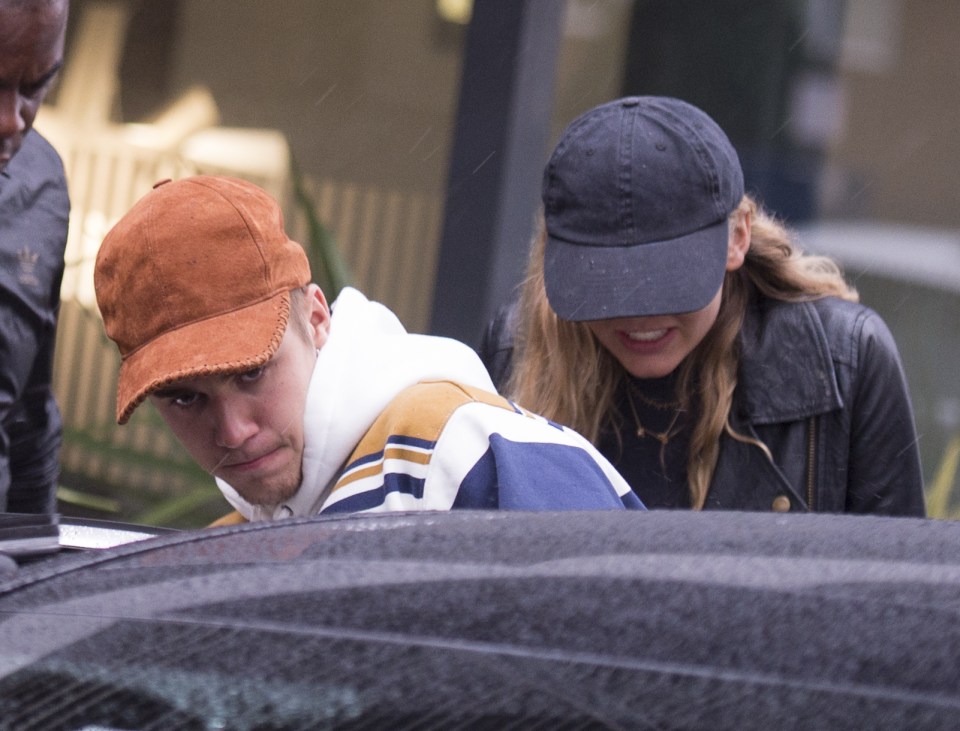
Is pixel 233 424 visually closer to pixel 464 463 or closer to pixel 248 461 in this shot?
pixel 248 461

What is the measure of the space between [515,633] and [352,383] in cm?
67

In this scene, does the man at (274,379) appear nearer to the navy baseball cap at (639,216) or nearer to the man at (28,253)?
the man at (28,253)

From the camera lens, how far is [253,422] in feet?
5.73

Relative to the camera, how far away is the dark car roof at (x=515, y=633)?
1.07m

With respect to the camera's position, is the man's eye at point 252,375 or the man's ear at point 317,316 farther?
the man's ear at point 317,316

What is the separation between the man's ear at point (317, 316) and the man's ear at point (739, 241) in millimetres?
837

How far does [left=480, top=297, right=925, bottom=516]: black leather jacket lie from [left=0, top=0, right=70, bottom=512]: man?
1.26m

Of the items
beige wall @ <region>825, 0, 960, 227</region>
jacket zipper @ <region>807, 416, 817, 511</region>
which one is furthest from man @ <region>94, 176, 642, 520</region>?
beige wall @ <region>825, 0, 960, 227</region>

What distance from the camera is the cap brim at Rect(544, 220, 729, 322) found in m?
2.30

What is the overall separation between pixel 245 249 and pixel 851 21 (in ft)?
17.4

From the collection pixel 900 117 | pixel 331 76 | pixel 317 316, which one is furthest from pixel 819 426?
pixel 900 117

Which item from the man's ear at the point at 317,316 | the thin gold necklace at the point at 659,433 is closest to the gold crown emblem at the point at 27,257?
the man's ear at the point at 317,316

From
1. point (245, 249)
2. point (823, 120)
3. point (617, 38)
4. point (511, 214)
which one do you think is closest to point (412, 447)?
point (245, 249)

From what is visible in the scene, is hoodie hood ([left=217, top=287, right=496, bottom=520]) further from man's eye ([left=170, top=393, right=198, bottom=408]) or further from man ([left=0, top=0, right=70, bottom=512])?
man ([left=0, top=0, right=70, bottom=512])
